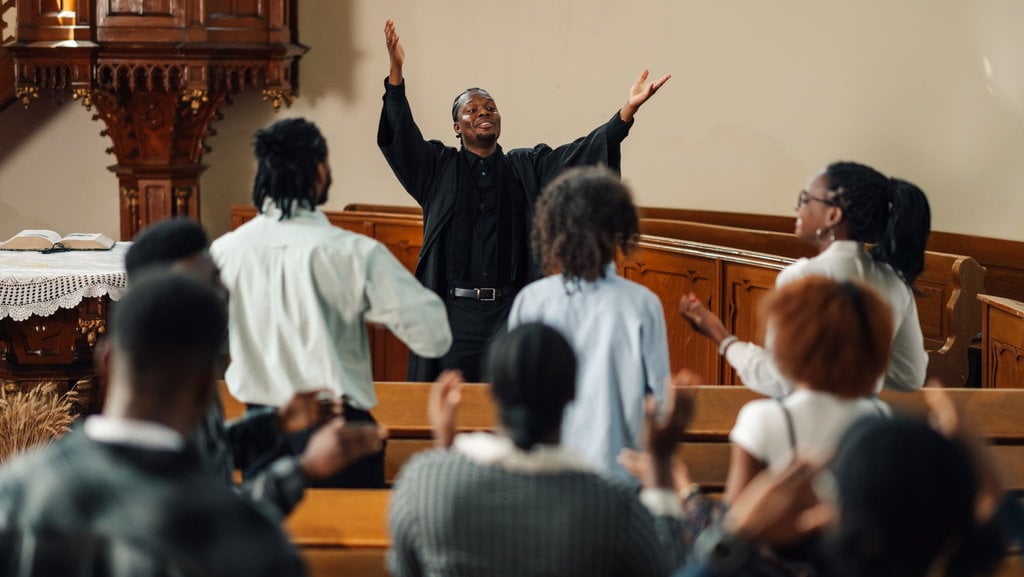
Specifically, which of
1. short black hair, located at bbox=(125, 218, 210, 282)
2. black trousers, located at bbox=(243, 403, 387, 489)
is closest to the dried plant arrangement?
black trousers, located at bbox=(243, 403, 387, 489)

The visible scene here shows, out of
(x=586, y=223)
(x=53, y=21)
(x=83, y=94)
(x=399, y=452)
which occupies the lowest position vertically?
(x=399, y=452)

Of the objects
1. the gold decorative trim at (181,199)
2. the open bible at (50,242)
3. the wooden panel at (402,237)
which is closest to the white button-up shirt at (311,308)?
the open bible at (50,242)

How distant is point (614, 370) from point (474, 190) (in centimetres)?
257

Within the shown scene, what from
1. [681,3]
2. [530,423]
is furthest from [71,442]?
[681,3]

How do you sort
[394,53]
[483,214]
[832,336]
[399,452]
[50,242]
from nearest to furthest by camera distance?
[832,336] → [399,452] → [394,53] → [483,214] → [50,242]

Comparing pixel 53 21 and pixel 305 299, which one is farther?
pixel 53 21

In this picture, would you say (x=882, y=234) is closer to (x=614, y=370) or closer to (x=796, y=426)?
(x=614, y=370)

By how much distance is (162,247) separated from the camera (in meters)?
2.68

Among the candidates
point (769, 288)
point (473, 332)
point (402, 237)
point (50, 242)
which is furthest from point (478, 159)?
point (402, 237)

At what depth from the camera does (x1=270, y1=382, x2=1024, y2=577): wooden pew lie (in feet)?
8.90

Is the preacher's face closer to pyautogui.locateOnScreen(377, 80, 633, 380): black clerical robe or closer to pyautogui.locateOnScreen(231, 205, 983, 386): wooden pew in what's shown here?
pyautogui.locateOnScreen(377, 80, 633, 380): black clerical robe

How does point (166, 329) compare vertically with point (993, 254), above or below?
above

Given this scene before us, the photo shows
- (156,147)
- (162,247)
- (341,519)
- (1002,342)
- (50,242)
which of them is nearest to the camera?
(162,247)

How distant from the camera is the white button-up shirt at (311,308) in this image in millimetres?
3031
